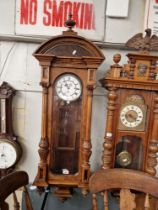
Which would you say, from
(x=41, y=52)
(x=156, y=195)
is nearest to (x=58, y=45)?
(x=41, y=52)

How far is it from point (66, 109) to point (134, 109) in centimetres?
42

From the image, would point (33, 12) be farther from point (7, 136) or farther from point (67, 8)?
point (7, 136)

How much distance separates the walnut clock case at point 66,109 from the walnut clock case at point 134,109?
12 cm

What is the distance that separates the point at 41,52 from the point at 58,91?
0.81 ft

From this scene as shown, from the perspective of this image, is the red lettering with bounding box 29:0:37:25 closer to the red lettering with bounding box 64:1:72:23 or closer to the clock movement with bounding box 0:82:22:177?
the red lettering with bounding box 64:1:72:23

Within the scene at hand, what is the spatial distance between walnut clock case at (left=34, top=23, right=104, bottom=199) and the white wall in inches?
10.3

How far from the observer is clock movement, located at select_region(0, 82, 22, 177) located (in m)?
1.51

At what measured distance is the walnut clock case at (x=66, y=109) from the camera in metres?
1.33

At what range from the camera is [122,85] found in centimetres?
136

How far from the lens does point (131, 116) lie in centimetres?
141

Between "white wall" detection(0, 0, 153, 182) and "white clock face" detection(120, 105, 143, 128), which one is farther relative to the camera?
"white wall" detection(0, 0, 153, 182)

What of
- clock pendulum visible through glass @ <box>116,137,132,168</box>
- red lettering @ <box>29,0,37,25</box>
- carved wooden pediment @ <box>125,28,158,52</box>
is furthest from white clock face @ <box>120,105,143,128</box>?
red lettering @ <box>29,0,37,25</box>

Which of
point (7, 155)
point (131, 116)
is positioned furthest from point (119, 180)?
point (7, 155)

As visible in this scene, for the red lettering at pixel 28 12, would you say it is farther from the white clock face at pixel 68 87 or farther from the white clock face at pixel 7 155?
the white clock face at pixel 7 155
